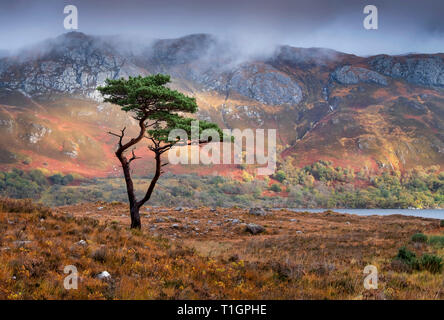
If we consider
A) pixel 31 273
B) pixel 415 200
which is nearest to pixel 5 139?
pixel 31 273

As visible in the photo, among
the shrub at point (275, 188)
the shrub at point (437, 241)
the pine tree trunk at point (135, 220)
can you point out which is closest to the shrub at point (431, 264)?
the shrub at point (437, 241)

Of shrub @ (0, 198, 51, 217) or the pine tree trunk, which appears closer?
shrub @ (0, 198, 51, 217)

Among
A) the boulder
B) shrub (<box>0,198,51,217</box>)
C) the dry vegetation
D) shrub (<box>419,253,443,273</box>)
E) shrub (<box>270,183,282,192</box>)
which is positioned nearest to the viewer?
the dry vegetation

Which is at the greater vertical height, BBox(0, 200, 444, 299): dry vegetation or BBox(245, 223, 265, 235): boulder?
BBox(0, 200, 444, 299): dry vegetation

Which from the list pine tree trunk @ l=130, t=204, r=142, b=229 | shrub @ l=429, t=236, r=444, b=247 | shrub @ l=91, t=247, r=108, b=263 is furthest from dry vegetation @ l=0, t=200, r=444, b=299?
pine tree trunk @ l=130, t=204, r=142, b=229

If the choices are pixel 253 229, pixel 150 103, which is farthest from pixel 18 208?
pixel 253 229

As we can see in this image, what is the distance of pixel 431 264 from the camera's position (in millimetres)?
10219

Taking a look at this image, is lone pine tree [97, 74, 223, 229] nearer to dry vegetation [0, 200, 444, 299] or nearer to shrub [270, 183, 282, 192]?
dry vegetation [0, 200, 444, 299]

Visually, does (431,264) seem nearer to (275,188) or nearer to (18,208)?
(18,208)

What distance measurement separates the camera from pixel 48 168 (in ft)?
558

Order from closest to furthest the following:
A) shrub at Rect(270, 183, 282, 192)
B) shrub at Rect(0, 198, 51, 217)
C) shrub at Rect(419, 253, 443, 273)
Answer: shrub at Rect(419, 253, 443, 273) → shrub at Rect(0, 198, 51, 217) → shrub at Rect(270, 183, 282, 192)

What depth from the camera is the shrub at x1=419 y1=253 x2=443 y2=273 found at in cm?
990

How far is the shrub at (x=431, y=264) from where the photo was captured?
9.90 metres
